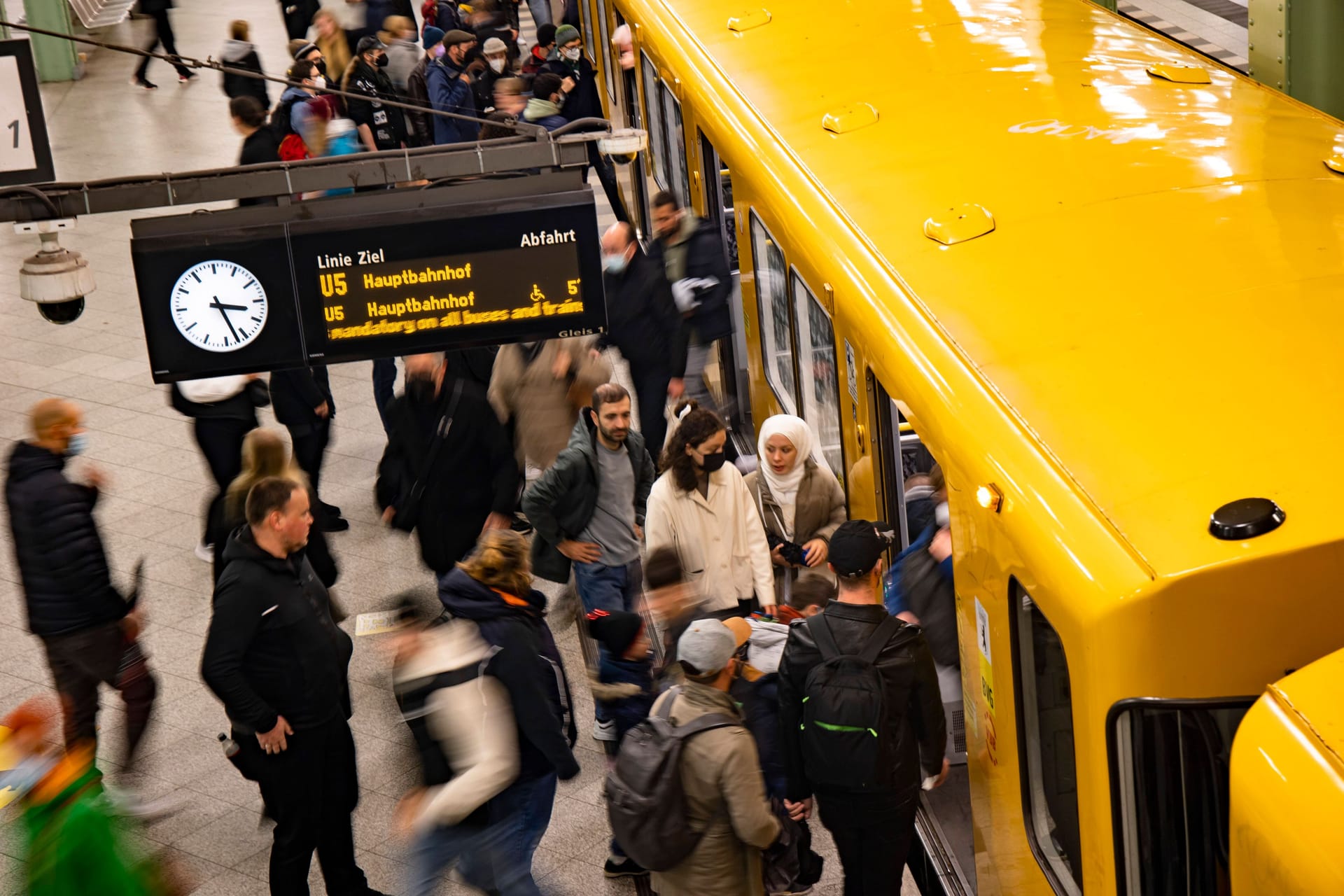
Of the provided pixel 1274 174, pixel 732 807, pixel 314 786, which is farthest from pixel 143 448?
pixel 1274 174

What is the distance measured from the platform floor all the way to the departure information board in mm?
1668

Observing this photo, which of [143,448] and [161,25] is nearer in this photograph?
[143,448]

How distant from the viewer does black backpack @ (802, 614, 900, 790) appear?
469 cm

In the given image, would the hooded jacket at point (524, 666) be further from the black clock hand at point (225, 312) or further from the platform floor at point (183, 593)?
the black clock hand at point (225, 312)

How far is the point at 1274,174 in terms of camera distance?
16.1 ft

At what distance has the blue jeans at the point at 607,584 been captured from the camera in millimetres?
6934

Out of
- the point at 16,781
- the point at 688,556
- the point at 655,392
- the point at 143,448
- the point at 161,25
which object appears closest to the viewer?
the point at 16,781

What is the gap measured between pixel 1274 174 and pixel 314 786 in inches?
152

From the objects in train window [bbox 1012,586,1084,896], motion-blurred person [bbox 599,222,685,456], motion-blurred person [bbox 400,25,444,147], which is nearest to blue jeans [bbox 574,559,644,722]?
motion-blurred person [bbox 599,222,685,456]

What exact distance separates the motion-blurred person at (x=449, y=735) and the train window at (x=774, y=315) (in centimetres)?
263

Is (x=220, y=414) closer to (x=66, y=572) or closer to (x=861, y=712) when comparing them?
(x=66, y=572)

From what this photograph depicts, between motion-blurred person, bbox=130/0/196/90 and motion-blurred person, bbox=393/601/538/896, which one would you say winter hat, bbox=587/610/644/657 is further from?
motion-blurred person, bbox=130/0/196/90

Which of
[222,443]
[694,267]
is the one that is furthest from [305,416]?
[694,267]

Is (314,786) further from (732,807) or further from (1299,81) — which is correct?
(1299,81)
